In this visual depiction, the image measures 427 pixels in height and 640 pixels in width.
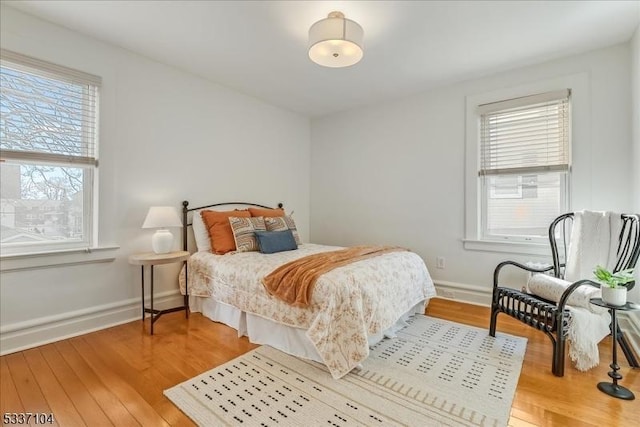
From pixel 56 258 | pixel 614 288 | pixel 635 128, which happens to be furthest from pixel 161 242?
pixel 635 128

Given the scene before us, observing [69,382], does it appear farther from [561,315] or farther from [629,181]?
[629,181]

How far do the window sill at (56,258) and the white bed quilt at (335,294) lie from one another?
0.72 metres

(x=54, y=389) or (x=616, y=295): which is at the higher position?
(x=616, y=295)

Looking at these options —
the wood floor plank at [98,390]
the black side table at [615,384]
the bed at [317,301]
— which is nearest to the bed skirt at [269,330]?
the bed at [317,301]

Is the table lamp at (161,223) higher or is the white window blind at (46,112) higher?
the white window blind at (46,112)

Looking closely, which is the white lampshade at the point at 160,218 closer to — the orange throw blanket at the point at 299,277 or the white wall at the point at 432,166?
the orange throw blanket at the point at 299,277

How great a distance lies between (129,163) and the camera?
2912 millimetres

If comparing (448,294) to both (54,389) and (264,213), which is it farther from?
(54,389)

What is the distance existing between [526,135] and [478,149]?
46cm

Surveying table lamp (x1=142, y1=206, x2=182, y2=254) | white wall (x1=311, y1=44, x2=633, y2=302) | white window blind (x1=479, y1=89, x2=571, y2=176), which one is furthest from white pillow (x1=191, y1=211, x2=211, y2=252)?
white window blind (x1=479, y1=89, x2=571, y2=176)

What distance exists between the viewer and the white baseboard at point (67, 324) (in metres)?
2.27

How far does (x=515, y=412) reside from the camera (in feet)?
5.27

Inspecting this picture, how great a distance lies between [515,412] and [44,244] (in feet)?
11.5

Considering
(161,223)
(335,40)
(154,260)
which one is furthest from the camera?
(161,223)
